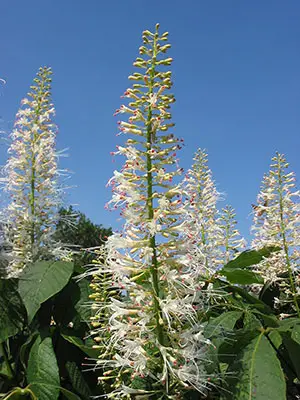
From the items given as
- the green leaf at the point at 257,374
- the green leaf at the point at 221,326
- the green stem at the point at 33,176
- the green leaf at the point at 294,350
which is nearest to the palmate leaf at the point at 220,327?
the green leaf at the point at 221,326

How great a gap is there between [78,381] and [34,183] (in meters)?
1.63

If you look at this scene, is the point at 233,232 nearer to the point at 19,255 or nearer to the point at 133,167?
the point at 19,255

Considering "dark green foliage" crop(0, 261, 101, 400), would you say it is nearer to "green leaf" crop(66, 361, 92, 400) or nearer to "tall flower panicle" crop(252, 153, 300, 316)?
"green leaf" crop(66, 361, 92, 400)

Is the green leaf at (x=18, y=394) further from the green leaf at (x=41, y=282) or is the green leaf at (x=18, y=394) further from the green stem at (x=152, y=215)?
the green stem at (x=152, y=215)

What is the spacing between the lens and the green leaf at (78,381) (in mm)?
2518

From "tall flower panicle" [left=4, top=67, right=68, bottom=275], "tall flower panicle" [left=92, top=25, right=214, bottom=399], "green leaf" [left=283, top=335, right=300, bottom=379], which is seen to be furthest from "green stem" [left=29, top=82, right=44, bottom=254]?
"green leaf" [left=283, top=335, right=300, bottom=379]

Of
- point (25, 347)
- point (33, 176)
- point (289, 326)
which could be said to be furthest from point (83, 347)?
point (33, 176)

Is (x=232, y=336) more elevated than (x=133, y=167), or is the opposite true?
(x=133, y=167)

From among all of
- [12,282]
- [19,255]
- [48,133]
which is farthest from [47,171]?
[12,282]

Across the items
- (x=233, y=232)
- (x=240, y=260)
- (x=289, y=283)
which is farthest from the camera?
(x=233, y=232)

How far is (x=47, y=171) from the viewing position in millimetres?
3771

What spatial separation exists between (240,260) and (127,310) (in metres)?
0.92

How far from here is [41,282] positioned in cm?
252

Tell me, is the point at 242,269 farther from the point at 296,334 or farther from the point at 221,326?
the point at 296,334
